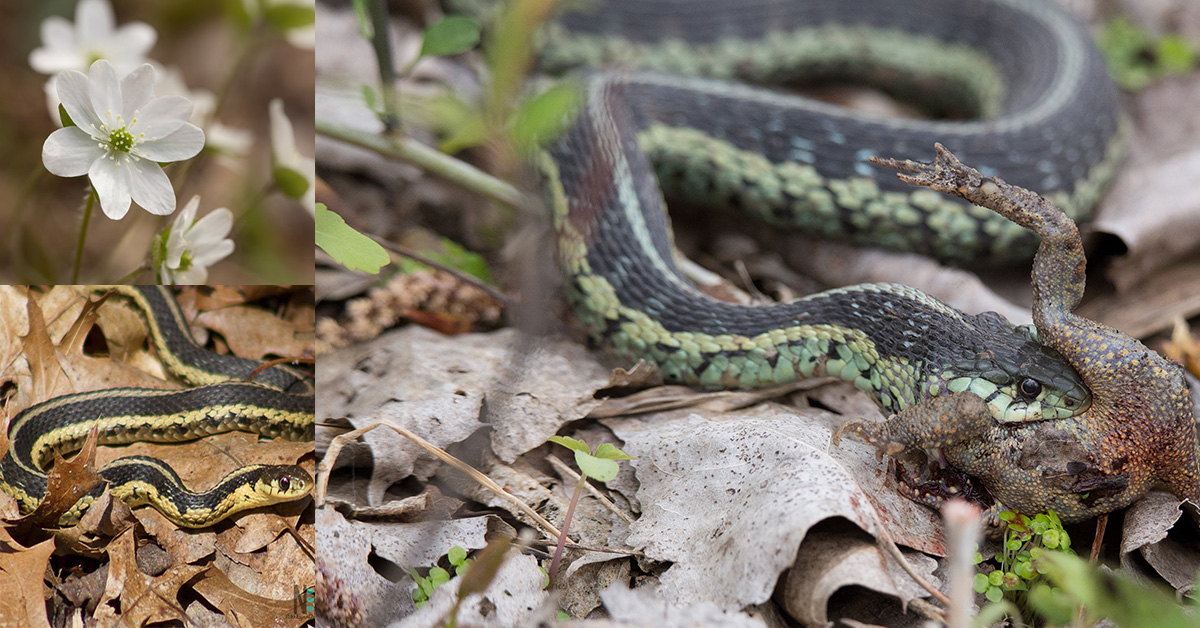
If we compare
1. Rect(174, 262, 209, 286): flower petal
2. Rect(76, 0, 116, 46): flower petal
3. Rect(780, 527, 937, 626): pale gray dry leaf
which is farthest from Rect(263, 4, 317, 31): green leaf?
Rect(780, 527, 937, 626): pale gray dry leaf

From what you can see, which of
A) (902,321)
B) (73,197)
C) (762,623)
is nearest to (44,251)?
(73,197)

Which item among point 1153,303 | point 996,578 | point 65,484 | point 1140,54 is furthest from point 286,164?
point 1140,54

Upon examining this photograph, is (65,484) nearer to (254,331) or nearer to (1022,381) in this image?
(254,331)

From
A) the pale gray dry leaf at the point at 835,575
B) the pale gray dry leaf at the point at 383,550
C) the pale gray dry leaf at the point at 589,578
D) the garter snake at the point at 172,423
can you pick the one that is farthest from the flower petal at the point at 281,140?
the pale gray dry leaf at the point at 835,575

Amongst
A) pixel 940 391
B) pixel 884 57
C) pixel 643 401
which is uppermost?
pixel 884 57

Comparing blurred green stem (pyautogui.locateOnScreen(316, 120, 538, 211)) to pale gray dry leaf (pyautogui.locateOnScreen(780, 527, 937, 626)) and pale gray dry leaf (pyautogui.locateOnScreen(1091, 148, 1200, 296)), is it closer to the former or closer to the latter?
pale gray dry leaf (pyautogui.locateOnScreen(780, 527, 937, 626))

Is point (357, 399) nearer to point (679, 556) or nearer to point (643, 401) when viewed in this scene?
point (643, 401)
